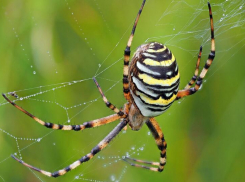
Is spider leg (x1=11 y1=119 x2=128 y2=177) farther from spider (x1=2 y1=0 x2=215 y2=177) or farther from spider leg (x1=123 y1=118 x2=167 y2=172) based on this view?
spider leg (x1=123 y1=118 x2=167 y2=172)

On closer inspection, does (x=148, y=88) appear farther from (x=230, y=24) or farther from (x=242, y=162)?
(x=242, y=162)

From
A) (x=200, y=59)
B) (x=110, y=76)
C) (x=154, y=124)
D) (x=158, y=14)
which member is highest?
(x=158, y=14)

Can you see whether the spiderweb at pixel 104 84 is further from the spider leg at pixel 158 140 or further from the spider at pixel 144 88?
the spider at pixel 144 88

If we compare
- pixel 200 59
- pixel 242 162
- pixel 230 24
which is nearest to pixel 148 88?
pixel 200 59

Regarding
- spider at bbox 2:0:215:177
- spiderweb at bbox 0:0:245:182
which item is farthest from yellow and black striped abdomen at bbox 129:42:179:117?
spiderweb at bbox 0:0:245:182

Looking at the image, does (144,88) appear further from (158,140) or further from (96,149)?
(158,140)
